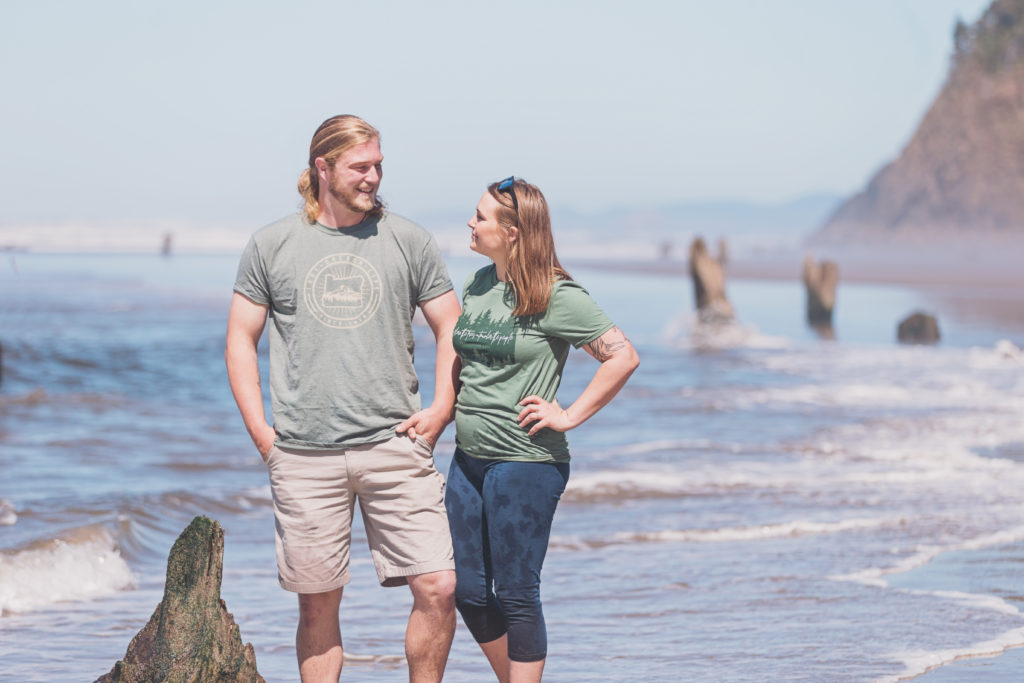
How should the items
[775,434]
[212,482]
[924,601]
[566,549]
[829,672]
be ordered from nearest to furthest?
[829,672]
[924,601]
[566,549]
[212,482]
[775,434]

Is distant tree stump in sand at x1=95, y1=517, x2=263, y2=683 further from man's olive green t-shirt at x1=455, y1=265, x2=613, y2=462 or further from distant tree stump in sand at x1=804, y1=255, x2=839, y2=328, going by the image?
distant tree stump in sand at x1=804, y1=255, x2=839, y2=328

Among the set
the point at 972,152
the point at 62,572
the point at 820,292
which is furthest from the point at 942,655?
the point at 972,152

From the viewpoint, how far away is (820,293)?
95.8ft

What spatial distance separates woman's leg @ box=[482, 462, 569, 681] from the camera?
4.03 metres

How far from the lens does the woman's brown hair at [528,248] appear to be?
13.1ft

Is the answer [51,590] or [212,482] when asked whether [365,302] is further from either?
[212,482]

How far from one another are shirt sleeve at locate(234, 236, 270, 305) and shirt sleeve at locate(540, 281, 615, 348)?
0.90 meters

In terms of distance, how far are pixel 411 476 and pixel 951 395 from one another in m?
13.0

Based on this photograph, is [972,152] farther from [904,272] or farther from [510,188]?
[510,188]

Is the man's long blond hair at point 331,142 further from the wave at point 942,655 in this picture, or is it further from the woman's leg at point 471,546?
the wave at point 942,655

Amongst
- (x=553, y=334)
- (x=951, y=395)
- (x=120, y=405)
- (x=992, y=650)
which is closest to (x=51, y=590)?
(x=553, y=334)

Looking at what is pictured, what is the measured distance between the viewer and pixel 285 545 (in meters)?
4.12

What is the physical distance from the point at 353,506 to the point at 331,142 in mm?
1149

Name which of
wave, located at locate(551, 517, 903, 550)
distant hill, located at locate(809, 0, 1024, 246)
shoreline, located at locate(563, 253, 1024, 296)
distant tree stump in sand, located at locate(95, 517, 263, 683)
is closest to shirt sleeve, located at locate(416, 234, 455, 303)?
distant tree stump in sand, located at locate(95, 517, 263, 683)
